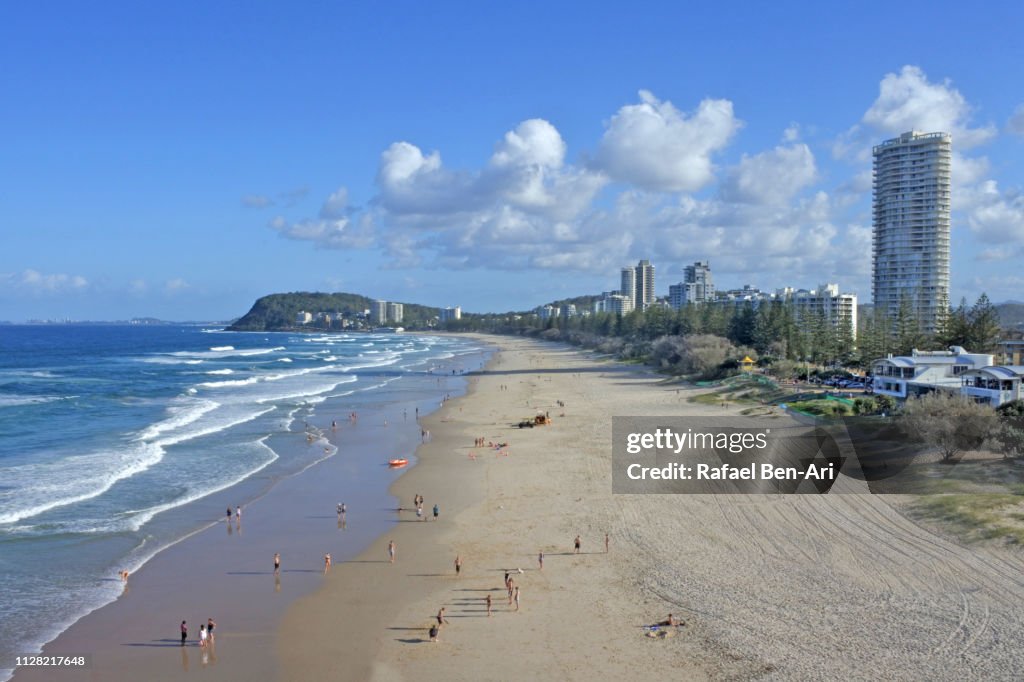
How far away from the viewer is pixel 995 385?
29.6m

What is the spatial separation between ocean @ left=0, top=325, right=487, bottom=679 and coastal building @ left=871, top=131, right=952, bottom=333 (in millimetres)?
65926

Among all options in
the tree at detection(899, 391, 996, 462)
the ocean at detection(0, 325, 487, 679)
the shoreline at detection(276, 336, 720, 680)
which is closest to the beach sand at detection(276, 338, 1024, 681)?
the shoreline at detection(276, 336, 720, 680)

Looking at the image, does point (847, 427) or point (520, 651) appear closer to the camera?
point (520, 651)

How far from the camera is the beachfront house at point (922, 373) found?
33875 mm

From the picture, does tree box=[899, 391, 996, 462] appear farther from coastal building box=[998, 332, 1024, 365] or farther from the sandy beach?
coastal building box=[998, 332, 1024, 365]

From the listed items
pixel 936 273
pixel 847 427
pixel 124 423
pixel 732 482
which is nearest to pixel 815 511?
pixel 732 482

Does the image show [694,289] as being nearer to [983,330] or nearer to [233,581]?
[983,330]

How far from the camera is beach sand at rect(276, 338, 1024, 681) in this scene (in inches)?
487

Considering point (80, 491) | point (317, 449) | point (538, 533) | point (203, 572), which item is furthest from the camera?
point (317, 449)

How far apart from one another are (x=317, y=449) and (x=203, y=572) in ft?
47.5

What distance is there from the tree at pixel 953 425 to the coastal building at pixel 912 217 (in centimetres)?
7716

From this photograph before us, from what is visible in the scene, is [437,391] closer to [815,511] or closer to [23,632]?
[815,511]

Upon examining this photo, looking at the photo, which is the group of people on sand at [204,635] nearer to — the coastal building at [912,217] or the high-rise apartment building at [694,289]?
the coastal building at [912,217]

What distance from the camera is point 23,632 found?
44.9ft
